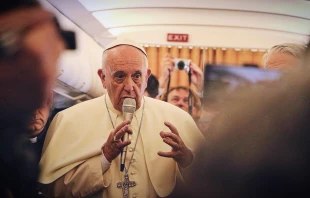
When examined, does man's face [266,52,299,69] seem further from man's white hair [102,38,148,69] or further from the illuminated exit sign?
man's white hair [102,38,148,69]

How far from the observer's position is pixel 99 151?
1.06 m

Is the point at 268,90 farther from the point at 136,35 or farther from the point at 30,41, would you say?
the point at 30,41

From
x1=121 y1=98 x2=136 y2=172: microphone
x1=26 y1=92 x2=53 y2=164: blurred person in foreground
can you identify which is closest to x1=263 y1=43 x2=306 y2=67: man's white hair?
x1=121 y1=98 x2=136 y2=172: microphone

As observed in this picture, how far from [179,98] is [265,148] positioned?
273 mm

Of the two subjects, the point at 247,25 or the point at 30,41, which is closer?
the point at 30,41

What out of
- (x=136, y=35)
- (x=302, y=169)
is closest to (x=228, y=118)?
(x=302, y=169)

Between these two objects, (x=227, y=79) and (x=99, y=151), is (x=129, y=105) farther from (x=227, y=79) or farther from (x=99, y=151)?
(x=227, y=79)

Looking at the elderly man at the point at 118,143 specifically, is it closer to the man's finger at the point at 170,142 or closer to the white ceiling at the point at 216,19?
the man's finger at the point at 170,142

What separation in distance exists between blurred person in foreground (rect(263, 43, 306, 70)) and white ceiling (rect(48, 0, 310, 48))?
0.07 ft

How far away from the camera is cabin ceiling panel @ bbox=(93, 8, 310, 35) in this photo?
1136 millimetres

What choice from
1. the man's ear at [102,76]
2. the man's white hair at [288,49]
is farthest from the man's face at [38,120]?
the man's white hair at [288,49]

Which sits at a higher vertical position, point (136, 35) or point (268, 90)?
point (136, 35)

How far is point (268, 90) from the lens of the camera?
105cm

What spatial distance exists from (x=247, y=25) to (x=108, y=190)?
621mm
